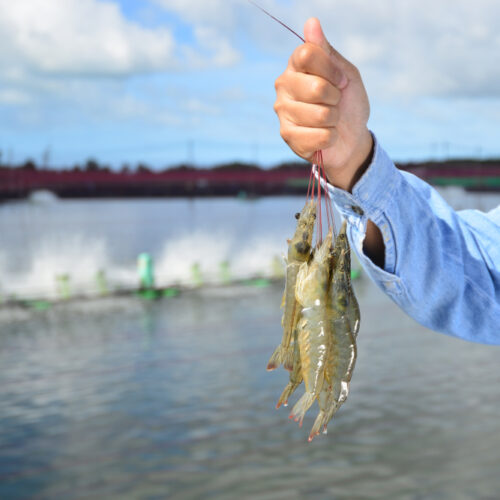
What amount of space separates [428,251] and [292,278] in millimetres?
396

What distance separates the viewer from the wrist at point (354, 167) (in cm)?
111

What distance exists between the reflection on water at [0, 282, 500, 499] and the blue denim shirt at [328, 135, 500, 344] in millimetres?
3325

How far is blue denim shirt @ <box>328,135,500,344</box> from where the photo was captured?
1176 mm

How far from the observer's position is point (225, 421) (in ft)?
17.9

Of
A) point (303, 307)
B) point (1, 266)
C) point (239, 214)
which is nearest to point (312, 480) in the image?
point (303, 307)

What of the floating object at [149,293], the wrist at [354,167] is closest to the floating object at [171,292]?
the floating object at [149,293]

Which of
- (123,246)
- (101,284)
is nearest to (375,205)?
(101,284)

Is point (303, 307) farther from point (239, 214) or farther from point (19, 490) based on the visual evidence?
point (239, 214)

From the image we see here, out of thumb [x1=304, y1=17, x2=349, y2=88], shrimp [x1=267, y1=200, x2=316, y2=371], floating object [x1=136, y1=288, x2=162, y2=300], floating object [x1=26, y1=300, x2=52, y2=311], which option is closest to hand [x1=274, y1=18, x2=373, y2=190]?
thumb [x1=304, y1=17, x2=349, y2=88]

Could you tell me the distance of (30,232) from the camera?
51.3 m

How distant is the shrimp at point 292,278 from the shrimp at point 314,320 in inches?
0.9

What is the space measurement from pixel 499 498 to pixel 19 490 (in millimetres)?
3359

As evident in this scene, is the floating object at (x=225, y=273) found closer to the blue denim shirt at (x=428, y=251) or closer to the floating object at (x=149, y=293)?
the floating object at (x=149, y=293)

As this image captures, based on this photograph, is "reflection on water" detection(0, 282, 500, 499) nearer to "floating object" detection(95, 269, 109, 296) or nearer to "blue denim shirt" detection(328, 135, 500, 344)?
"floating object" detection(95, 269, 109, 296)
